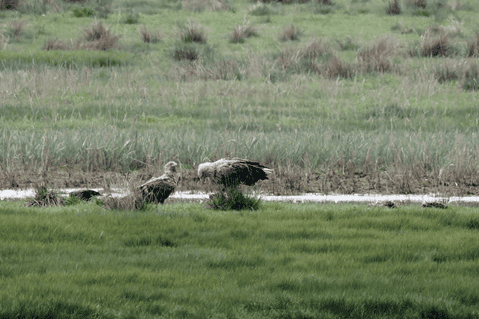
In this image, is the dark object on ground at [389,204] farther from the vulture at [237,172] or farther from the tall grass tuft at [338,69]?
the tall grass tuft at [338,69]

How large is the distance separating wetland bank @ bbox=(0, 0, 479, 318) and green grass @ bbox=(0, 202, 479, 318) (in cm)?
2

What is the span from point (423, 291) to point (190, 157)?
21.4ft

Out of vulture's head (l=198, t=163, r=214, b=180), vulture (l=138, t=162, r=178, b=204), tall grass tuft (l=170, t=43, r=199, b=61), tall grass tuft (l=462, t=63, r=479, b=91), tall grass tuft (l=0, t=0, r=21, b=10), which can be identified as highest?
tall grass tuft (l=0, t=0, r=21, b=10)

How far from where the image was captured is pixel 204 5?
2906 cm

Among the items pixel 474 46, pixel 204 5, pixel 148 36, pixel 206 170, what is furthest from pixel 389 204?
pixel 204 5

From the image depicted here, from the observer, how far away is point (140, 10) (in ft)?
93.3

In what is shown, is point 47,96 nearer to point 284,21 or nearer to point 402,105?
point 402,105

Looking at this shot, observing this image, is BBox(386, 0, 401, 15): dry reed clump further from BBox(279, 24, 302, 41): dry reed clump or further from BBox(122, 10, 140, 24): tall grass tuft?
BBox(122, 10, 140, 24): tall grass tuft

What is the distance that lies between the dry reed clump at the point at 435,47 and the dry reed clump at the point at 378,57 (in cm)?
117

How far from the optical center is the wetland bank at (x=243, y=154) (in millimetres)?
4660

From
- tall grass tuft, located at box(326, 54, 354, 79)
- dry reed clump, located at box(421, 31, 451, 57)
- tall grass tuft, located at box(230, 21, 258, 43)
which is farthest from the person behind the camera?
tall grass tuft, located at box(230, 21, 258, 43)

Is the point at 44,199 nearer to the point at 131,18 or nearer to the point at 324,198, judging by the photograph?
the point at 324,198

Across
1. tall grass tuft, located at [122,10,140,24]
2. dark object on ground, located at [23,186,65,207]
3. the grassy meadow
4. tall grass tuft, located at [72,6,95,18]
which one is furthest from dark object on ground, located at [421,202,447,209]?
tall grass tuft, located at [72,6,95,18]

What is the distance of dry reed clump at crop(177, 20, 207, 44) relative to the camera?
77.5 ft
